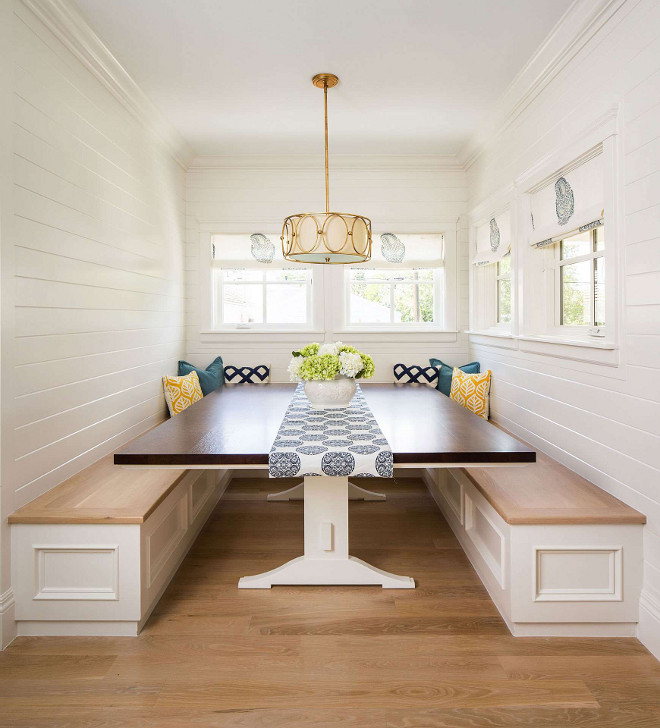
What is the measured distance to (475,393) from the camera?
3768 mm

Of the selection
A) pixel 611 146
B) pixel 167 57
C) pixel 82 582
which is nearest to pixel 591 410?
pixel 611 146

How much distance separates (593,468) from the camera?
7.65 ft

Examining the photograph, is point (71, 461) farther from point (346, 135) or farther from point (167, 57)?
point (346, 135)

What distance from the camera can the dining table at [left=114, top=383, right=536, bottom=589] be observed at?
1.89 metres

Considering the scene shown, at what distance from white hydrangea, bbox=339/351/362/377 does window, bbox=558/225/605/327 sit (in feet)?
3.96

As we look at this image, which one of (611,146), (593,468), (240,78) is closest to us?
(611,146)

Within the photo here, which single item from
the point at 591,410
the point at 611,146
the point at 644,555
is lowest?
the point at 644,555

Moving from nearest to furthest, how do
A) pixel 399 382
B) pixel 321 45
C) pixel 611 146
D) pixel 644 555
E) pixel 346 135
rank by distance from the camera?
pixel 644 555
pixel 611 146
pixel 321 45
pixel 346 135
pixel 399 382

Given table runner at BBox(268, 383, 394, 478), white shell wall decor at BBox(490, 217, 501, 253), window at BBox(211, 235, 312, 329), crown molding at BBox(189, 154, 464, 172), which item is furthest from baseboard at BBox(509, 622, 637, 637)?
crown molding at BBox(189, 154, 464, 172)

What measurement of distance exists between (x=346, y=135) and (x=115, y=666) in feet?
11.5

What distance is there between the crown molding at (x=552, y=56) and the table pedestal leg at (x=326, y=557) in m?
2.26

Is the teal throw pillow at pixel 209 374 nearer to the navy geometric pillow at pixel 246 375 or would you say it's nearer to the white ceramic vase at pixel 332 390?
the navy geometric pillow at pixel 246 375

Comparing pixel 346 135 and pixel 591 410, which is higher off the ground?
pixel 346 135

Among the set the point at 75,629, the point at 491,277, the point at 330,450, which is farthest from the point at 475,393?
the point at 75,629
